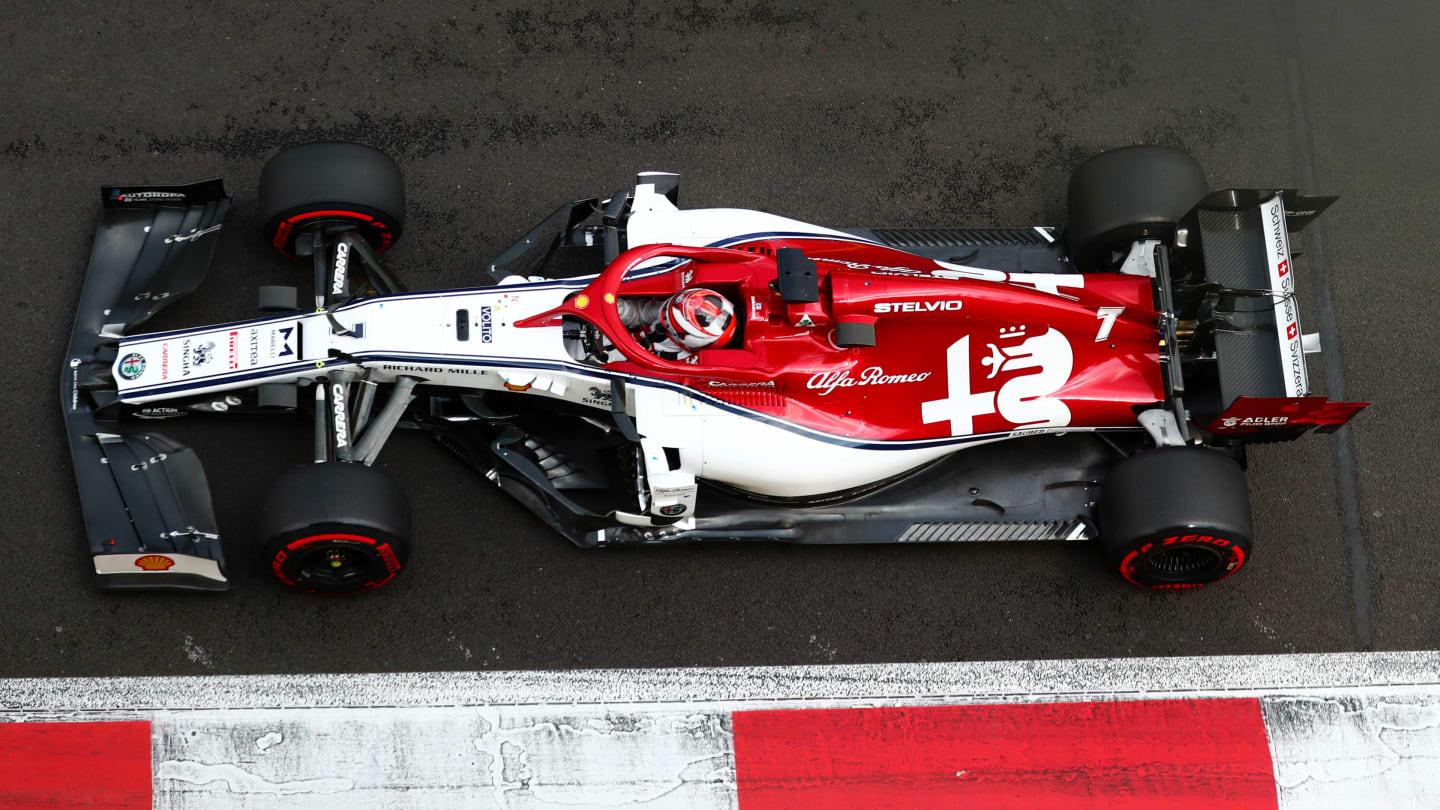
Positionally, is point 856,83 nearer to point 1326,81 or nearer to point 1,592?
point 1326,81

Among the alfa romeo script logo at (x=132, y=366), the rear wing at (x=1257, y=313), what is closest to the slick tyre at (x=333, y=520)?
the alfa romeo script logo at (x=132, y=366)

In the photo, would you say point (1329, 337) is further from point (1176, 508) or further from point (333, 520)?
point (333, 520)

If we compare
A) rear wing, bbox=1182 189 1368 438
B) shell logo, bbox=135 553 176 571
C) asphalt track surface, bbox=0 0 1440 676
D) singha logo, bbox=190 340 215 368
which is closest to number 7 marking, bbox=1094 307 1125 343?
rear wing, bbox=1182 189 1368 438

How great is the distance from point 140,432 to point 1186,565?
4.39 meters

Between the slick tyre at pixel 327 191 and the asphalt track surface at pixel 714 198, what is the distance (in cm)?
47

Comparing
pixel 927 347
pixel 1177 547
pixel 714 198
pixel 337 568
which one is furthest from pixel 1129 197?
pixel 337 568

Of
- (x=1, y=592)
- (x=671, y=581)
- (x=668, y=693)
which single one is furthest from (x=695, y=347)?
(x=1, y=592)

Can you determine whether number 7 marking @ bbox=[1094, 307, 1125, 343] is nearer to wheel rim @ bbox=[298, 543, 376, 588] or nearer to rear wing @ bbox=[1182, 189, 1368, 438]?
rear wing @ bbox=[1182, 189, 1368, 438]

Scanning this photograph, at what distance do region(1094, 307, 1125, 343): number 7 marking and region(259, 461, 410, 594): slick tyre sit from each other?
2891mm

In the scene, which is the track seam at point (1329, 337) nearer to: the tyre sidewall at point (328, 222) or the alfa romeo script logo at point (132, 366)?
the tyre sidewall at point (328, 222)

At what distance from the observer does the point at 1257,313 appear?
500 centimetres

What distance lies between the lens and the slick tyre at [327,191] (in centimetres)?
522

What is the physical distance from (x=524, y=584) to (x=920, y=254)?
2.29m

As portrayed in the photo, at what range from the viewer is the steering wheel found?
4590 mm
